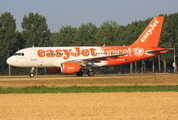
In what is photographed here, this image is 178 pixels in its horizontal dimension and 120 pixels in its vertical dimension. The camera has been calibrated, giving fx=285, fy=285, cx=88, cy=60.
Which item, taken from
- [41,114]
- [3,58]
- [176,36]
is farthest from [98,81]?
[176,36]

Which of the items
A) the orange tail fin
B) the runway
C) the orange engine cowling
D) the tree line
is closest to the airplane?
the orange engine cowling

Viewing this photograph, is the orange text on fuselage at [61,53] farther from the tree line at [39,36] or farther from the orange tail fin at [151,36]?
the tree line at [39,36]

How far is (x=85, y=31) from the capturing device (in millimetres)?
91375

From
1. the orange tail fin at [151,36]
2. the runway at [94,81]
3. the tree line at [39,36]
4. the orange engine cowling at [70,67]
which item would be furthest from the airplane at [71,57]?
the tree line at [39,36]

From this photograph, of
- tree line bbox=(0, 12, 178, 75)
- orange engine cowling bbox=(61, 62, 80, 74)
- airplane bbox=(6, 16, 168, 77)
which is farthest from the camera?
tree line bbox=(0, 12, 178, 75)

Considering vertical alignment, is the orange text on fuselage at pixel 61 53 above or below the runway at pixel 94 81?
above

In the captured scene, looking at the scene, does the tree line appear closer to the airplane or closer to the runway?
the airplane

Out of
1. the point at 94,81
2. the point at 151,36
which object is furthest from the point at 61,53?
the point at 151,36

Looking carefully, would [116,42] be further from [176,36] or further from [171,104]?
[171,104]

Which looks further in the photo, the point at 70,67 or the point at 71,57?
the point at 71,57

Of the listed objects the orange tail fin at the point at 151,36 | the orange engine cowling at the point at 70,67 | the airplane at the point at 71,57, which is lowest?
the orange engine cowling at the point at 70,67

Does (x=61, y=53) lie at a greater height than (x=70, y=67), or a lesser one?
greater

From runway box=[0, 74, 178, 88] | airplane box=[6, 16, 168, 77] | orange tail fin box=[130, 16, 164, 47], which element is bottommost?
runway box=[0, 74, 178, 88]

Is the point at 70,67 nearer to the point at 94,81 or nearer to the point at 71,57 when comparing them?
the point at 71,57
